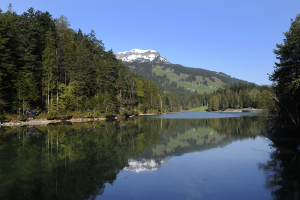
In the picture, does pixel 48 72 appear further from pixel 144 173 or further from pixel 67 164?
pixel 144 173

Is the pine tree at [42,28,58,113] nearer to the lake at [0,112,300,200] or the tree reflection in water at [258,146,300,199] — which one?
the lake at [0,112,300,200]

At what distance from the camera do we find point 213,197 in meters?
10.9

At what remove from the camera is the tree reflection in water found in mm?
11575

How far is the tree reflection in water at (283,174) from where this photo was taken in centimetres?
1157

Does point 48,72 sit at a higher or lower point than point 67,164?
higher

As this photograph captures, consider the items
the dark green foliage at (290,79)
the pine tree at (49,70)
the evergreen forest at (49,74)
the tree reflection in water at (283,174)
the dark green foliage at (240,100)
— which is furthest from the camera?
the dark green foliage at (240,100)

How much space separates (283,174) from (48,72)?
54.7m

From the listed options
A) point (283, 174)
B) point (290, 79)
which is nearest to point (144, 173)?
point (283, 174)

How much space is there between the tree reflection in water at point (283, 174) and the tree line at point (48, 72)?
46.5 metres

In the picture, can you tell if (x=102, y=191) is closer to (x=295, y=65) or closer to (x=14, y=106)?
(x=295, y=65)

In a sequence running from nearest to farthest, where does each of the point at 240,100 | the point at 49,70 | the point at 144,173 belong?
the point at 144,173 < the point at 49,70 < the point at 240,100

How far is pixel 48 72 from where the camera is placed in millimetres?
54094

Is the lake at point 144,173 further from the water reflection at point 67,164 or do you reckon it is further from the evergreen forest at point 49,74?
the evergreen forest at point 49,74

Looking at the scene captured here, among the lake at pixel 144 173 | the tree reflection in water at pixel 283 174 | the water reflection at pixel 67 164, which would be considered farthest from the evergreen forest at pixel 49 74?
the water reflection at pixel 67 164
